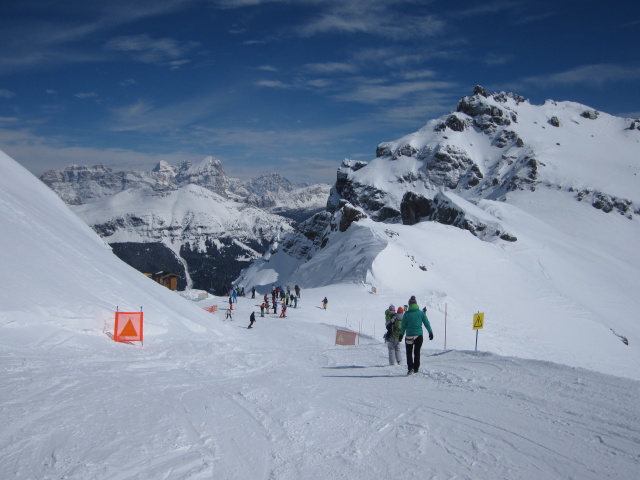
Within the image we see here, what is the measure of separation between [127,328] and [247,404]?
7.63m

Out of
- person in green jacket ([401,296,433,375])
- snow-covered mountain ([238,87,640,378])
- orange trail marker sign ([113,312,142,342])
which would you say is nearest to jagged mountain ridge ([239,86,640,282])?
snow-covered mountain ([238,87,640,378])

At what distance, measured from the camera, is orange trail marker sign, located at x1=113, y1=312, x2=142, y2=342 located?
13570mm

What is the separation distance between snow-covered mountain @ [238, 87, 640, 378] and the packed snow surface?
21397mm

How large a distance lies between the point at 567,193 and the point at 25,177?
11452cm

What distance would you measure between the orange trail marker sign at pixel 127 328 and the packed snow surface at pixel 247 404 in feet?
1.01

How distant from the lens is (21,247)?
15078 mm

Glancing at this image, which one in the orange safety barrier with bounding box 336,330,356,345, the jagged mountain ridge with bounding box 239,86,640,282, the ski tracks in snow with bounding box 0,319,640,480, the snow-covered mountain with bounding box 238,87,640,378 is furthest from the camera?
the jagged mountain ridge with bounding box 239,86,640,282

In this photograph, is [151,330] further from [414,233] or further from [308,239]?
[308,239]

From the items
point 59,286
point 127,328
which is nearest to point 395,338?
point 127,328

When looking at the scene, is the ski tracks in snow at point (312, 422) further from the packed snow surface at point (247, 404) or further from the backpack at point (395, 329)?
the backpack at point (395, 329)

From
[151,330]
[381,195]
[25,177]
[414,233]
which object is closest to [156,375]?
[151,330]

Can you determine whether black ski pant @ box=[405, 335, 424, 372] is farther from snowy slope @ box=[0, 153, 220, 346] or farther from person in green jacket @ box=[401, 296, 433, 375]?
snowy slope @ box=[0, 153, 220, 346]

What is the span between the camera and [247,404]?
304 inches

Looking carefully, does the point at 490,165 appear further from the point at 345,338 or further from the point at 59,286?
the point at 59,286
